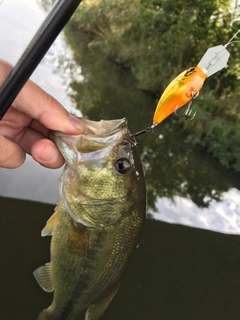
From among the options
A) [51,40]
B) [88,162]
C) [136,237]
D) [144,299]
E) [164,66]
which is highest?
[51,40]

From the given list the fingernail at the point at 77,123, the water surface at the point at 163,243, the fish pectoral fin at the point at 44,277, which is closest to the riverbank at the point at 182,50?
the water surface at the point at 163,243

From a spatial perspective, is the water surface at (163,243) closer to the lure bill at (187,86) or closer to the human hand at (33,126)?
the human hand at (33,126)

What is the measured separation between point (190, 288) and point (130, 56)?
946cm

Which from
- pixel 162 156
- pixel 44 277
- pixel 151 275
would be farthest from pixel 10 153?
pixel 162 156

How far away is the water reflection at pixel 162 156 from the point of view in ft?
21.7

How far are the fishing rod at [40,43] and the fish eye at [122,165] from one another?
574mm

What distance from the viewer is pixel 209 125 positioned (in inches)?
364

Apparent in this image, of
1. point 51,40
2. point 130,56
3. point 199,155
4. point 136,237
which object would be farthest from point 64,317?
point 130,56

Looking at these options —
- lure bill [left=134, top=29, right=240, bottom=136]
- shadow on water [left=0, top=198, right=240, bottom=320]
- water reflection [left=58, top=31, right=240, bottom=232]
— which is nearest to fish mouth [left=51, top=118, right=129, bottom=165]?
lure bill [left=134, top=29, right=240, bottom=136]

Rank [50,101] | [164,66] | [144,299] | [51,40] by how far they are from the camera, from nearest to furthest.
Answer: [51,40] < [50,101] < [144,299] < [164,66]

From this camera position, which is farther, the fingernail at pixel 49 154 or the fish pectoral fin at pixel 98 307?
the fish pectoral fin at pixel 98 307

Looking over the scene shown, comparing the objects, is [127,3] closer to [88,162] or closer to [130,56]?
[130,56]

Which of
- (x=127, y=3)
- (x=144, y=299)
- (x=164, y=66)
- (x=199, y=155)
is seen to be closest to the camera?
(x=144, y=299)

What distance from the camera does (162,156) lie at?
8.12 meters
